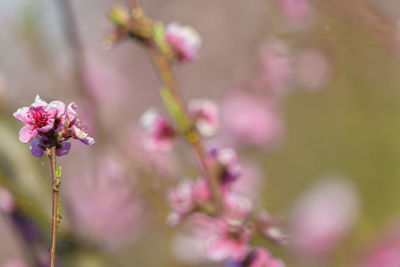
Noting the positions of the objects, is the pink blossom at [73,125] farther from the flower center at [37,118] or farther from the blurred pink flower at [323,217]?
the blurred pink flower at [323,217]

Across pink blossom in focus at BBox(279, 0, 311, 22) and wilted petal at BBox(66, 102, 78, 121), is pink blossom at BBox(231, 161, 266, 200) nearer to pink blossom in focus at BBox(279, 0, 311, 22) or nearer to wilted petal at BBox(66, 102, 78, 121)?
pink blossom in focus at BBox(279, 0, 311, 22)

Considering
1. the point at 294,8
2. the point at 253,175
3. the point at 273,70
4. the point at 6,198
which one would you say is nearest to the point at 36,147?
the point at 6,198

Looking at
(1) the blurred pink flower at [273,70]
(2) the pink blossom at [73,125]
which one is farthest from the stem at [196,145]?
(1) the blurred pink flower at [273,70]

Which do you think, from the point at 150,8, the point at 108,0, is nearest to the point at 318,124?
the point at 150,8

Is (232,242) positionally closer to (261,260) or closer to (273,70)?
(261,260)

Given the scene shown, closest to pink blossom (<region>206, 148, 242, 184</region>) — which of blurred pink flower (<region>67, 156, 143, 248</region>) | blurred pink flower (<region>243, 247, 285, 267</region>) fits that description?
blurred pink flower (<region>243, 247, 285, 267</region>)

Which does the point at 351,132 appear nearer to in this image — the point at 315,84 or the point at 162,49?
the point at 315,84
